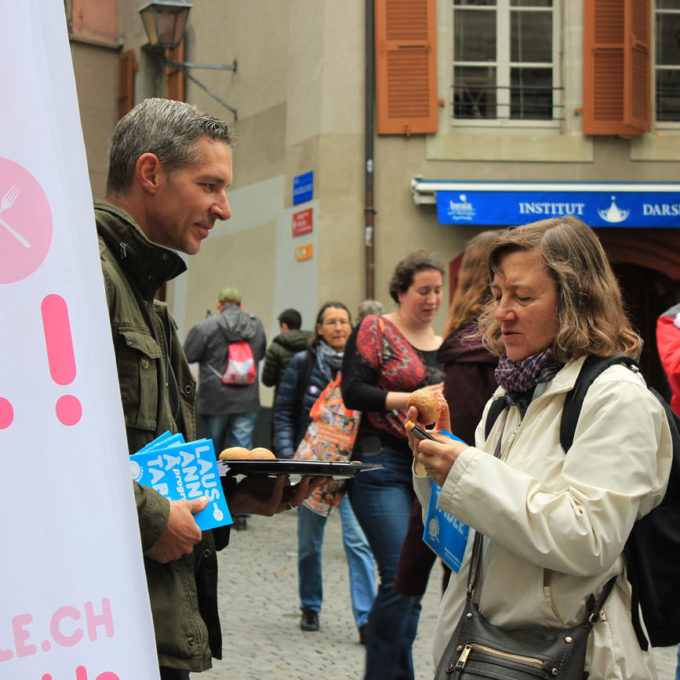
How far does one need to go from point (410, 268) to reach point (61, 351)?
3661 millimetres

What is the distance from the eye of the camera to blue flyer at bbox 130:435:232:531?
209cm

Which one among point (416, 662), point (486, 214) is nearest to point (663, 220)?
point (486, 214)

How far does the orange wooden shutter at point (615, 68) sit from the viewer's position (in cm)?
1264

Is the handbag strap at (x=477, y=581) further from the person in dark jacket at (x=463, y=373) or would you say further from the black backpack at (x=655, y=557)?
the person in dark jacket at (x=463, y=373)

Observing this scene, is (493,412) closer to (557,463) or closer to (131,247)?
(557,463)

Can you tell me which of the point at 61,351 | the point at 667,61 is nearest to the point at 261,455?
the point at 61,351

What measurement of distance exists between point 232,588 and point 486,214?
685 centimetres

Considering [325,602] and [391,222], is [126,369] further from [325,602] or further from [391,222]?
[391,222]

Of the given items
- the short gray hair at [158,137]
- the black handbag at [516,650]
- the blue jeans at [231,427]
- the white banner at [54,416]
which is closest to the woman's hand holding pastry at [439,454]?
the black handbag at [516,650]

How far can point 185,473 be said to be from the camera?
2125mm

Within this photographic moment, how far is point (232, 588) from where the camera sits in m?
6.80

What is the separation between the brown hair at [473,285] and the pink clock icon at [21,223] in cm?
280

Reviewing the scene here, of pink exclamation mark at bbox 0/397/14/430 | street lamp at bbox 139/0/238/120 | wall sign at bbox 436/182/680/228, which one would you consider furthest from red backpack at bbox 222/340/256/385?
pink exclamation mark at bbox 0/397/14/430

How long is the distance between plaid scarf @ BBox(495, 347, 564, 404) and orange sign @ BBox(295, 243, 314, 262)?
10357mm
